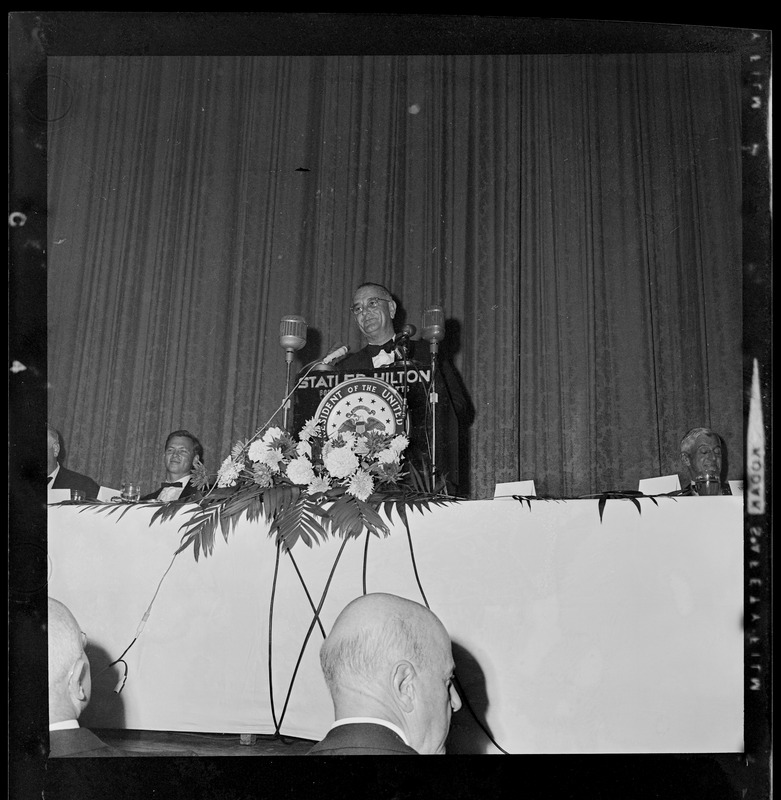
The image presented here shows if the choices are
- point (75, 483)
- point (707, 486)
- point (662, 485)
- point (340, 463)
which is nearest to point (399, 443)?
point (340, 463)

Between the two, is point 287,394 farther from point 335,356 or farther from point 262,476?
point 262,476

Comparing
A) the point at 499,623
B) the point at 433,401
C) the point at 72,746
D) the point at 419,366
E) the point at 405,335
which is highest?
the point at 405,335

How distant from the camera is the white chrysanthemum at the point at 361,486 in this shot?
137 inches

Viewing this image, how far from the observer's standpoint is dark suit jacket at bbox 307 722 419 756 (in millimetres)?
3061

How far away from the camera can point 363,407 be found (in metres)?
4.00

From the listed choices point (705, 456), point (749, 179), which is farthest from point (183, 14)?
point (705, 456)

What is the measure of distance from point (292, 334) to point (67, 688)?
164 centimetres

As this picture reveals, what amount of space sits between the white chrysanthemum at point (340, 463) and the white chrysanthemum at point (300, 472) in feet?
0.23

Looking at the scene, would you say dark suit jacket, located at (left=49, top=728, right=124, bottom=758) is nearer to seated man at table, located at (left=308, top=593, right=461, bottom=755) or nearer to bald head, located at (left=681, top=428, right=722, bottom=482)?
seated man at table, located at (left=308, top=593, right=461, bottom=755)

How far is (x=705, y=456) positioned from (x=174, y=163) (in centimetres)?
252

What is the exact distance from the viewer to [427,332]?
13.8 feet

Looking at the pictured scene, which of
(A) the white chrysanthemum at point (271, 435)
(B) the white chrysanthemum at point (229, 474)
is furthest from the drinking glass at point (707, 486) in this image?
(B) the white chrysanthemum at point (229, 474)

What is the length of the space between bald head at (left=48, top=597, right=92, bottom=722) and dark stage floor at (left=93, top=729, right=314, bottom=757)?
19 centimetres

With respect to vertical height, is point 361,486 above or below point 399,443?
below
